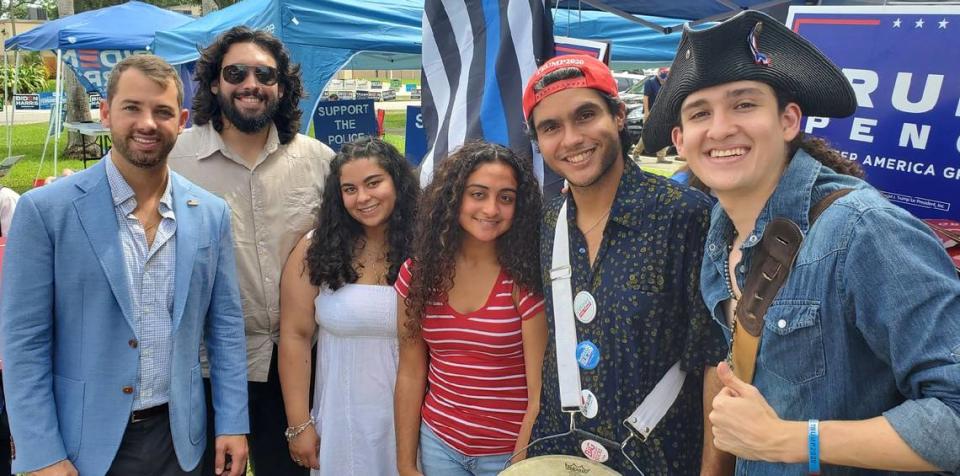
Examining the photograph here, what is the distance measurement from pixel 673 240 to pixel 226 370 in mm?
1876

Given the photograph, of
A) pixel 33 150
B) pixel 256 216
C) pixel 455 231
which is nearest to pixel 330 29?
pixel 256 216

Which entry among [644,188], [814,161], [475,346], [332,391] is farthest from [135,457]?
[814,161]

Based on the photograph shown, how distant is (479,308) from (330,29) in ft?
16.7

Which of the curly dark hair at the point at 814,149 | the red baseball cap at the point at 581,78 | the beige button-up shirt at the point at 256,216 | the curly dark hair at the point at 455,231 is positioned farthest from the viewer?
the beige button-up shirt at the point at 256,216

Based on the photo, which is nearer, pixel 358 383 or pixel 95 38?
pixel 358 383

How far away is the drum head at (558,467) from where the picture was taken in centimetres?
186

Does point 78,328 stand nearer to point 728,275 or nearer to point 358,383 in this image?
point 358,383

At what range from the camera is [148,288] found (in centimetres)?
234

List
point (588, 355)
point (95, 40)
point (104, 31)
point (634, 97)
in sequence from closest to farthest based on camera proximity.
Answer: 1. point (588, 355)
2. point (95, 40)
3. point (104, 31)
4. point (634, 97)

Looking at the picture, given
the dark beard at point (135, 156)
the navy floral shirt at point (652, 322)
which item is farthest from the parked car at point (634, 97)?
the dark beard at point (135, 156)

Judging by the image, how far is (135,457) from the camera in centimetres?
237

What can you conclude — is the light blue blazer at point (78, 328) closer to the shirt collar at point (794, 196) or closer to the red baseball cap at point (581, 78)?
the red baseball cap at point (581, 78)

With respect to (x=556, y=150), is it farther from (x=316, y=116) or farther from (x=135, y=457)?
(x=316, y=116)

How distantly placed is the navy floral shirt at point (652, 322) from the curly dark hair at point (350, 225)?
3.62 feet
